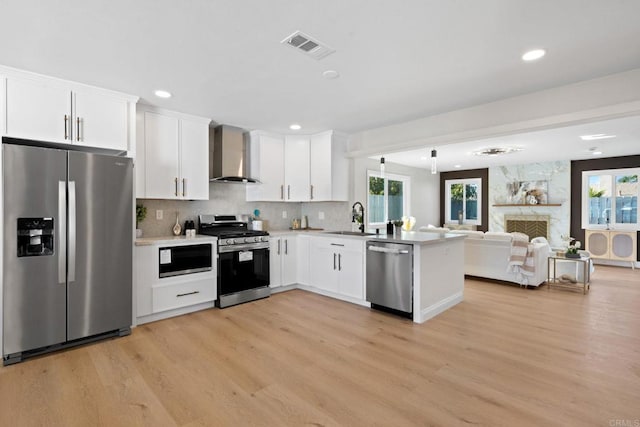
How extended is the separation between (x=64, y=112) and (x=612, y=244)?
985cm

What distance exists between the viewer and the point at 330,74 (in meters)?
2.78

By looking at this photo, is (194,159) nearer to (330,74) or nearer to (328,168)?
(328,168)

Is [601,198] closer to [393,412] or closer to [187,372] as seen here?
[393,412]

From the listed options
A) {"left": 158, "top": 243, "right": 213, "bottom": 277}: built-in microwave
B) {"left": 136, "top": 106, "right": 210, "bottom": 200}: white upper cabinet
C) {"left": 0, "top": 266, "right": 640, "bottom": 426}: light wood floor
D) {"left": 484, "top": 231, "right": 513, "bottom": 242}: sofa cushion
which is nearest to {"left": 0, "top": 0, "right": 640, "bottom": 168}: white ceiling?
{"left": 136, "top": 106, "right": 210, "bottom": 200}: white upper cabinet

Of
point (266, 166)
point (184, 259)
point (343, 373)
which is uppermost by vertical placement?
point (266, 166)

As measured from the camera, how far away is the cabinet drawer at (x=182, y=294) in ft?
11.3

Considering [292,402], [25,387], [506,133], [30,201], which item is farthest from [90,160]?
[506,133]

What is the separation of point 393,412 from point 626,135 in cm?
604

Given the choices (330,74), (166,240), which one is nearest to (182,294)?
(166,240)

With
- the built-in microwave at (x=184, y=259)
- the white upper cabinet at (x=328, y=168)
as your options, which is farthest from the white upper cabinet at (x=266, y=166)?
the built-in microwave at (x=184, y=259)

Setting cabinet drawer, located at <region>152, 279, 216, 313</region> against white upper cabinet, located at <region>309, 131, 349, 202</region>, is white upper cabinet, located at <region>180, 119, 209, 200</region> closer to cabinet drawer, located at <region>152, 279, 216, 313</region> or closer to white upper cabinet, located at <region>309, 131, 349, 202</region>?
cabinet drawer, located at <region>152, 279, 216, 313</region>

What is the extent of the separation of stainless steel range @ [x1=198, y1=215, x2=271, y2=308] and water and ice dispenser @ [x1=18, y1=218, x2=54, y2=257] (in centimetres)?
160

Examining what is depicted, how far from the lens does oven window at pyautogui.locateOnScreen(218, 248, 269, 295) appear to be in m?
3.91

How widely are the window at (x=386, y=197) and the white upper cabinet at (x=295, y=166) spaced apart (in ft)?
5.83
